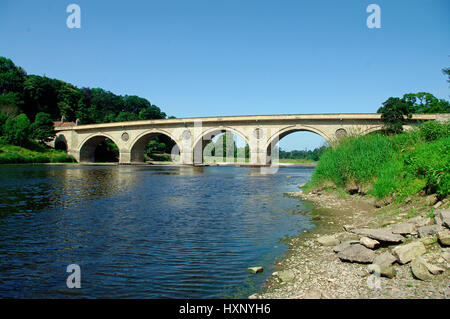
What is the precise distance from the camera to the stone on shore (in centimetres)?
559

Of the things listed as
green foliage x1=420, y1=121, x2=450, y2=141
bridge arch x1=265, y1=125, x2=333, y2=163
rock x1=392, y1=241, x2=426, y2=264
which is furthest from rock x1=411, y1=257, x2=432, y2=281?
bridge arch x1=265, y1=125, x2=333, y2=163

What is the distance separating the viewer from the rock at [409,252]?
5.35 metres

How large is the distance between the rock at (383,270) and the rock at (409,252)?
13.3 inches

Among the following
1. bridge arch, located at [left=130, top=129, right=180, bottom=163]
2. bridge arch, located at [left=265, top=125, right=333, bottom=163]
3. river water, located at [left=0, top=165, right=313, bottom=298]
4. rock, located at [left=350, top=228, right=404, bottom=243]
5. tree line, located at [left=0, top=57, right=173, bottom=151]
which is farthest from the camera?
bridge arch, located at [left=130, top=129, right=180, bottom=163]

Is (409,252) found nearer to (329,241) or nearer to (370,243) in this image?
(370,243)

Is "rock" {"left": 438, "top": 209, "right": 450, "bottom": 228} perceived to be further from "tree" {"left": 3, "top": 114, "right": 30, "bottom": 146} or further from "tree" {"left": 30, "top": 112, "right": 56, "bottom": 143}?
"tree" {"left": 30, "top": 112, "right": 56, "bottom": 143}

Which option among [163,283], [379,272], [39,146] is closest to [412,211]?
[379,272]

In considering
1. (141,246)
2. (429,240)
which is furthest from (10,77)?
(429,240)

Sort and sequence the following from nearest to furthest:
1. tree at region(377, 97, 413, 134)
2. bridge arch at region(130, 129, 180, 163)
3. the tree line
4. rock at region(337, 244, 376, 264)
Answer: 1. rock at region(337, 244, 376, 264)
2. tree at region(377, 97, 413, 134)
3. the tree line
4. bridge arch at region(130, 129, 180, 163)

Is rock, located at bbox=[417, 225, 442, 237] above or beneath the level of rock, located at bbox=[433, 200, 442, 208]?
beneath

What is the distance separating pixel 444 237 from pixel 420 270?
3.32 ft

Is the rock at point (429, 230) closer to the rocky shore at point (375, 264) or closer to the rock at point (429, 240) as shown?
the rocky shore at point (375, 264)

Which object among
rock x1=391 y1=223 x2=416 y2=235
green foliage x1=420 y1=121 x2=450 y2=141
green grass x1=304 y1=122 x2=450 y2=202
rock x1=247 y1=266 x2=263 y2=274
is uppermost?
green foliage x1=420 y1=121 x2=450 y2=141

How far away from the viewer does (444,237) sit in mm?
5418
